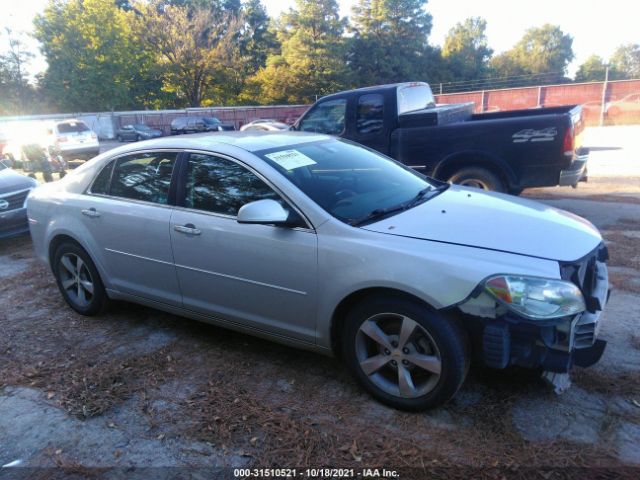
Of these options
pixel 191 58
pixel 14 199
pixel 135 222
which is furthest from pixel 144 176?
pixel 191 58

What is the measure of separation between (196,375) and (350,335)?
1.19 m

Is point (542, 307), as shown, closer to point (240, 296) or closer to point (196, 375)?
point (240, 296)

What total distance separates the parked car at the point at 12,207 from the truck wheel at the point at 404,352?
249 inches

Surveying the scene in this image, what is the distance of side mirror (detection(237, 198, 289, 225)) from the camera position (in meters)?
2.88

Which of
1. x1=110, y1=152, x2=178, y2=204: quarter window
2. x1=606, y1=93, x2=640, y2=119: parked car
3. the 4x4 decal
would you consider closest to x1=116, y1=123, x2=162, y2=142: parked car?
x1=606, y1=93, x2=640, y2=119: parked car

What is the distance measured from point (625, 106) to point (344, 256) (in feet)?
89.0

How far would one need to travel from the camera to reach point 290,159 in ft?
11.1

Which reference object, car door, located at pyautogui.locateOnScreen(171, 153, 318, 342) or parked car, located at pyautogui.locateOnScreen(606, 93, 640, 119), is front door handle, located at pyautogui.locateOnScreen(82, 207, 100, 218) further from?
parked car, located at pyautogui.locateOnScreen(606, 93, 640, 119)

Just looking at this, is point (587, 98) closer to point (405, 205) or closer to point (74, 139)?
point (74, 139)

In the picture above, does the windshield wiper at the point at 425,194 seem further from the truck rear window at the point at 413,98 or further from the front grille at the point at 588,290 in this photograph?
the truck rear window at the point at 413,98

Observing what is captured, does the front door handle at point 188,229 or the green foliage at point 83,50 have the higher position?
the green foliage at point 83,50

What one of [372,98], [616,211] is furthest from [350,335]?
[616,211]

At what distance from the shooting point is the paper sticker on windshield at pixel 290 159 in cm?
331

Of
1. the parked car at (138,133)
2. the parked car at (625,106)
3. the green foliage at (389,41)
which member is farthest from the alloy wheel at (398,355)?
the green foliage at (389,41)
